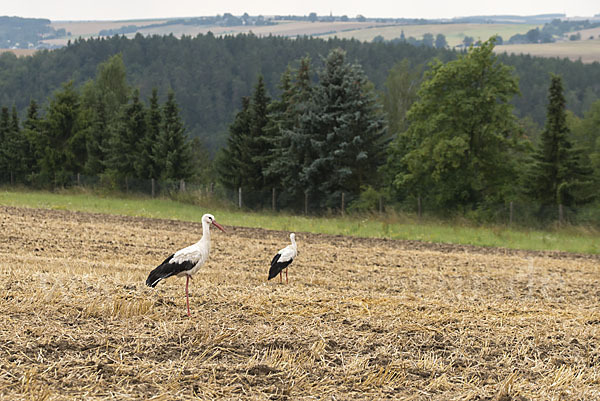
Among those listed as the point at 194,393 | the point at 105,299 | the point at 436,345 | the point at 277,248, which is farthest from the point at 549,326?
the point at 277,248

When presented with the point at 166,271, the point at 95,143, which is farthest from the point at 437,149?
the point at 95,143

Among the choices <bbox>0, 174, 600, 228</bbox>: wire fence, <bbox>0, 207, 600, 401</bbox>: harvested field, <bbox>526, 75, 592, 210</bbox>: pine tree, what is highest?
<bbox>0, 207, 600, 401</bbox>: harvested field

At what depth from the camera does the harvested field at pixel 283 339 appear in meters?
6.39

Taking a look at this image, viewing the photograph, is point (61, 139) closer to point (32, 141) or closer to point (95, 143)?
point (32, 141)

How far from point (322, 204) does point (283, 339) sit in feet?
110

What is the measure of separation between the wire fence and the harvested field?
20.1m

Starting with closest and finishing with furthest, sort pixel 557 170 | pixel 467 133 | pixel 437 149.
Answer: pixel 437 149 < pixel 467 133 < pixel 557 170

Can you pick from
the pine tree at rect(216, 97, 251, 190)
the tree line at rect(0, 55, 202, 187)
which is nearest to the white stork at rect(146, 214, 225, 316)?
the pine tree at rect(216, 97, 251, 190)

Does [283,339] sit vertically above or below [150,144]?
above

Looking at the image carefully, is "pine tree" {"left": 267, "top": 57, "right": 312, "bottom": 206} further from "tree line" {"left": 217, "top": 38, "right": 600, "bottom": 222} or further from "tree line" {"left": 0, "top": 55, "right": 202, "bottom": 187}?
"tree line" {"left": 0, "top": 55, "right": 202, "bottom": 187}

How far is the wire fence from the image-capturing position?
33.8 metres

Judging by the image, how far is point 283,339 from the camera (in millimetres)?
7762

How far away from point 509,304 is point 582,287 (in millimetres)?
4832

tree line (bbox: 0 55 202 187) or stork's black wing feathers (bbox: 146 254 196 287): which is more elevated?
stork's black wing feathers (bbox: 146 254 196 287)
